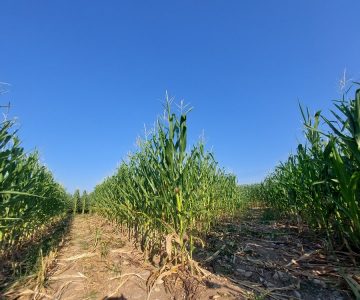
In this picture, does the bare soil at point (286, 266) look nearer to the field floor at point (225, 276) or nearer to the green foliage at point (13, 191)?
the field floor at point (225, 276)

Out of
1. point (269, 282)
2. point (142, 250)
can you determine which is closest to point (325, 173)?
point (269, 282)

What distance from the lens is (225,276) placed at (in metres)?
3.44

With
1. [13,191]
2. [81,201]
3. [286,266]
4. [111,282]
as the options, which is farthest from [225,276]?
[81,201]

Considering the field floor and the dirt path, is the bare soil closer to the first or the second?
the field floor

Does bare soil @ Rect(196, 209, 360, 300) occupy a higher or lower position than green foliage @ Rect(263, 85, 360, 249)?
lower

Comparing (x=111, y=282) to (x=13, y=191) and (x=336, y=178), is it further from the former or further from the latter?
(x=336, y=178)

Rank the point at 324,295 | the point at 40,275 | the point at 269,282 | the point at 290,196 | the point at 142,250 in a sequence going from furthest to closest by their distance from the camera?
the point at 290,196 < the point at 142,250 < the point at 40,275 < the point at 269,282 < the point at 324,295

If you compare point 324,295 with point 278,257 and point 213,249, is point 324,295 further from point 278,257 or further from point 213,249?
point 213,249

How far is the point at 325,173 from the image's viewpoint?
3828 mm

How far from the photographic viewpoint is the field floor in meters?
3.03

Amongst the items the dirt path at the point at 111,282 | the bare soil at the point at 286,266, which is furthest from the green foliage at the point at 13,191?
the bare soil at the point at 286,266

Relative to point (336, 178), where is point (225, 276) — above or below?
below

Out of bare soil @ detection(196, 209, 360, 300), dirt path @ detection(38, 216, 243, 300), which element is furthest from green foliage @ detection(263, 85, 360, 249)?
dirt path @ detection(38, 216, 243, 300)

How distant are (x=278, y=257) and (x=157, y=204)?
1.81 metres
